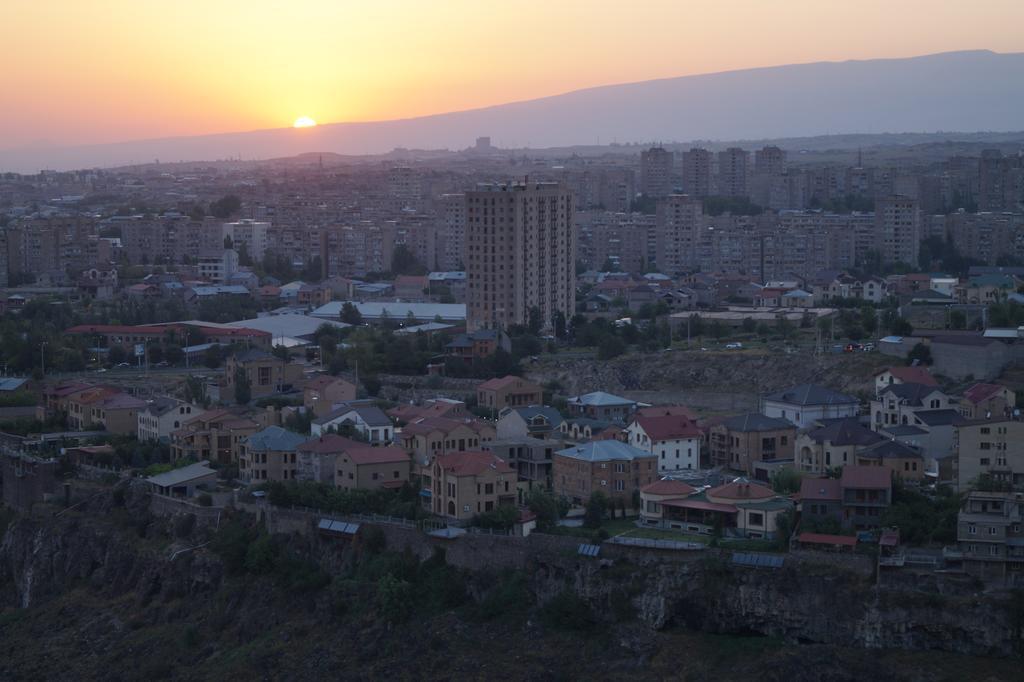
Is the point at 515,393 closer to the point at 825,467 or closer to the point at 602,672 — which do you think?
the point at 825,467

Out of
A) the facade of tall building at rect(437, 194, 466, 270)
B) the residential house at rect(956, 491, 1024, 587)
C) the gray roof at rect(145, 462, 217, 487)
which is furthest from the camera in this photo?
the facade of tall building at rect(437, 194, 466, 270)

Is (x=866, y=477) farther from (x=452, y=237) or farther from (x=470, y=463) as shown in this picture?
(x=452, y=237)

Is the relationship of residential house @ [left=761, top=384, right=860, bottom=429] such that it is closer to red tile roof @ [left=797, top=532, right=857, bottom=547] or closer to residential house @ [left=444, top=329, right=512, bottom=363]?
red tile roof @ [left=797, top=532, right=857, bottom=547]

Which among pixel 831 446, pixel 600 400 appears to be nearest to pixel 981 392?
pixel 831 446

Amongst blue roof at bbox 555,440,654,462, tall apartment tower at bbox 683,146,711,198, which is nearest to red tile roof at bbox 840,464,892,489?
blue roof at bbox 555,440,654,462

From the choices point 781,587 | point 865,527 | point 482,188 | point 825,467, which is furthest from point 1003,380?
point 482,188

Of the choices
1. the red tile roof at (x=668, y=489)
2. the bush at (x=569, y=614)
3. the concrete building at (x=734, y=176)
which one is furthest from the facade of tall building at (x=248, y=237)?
the bush at (x=569, y=614)
